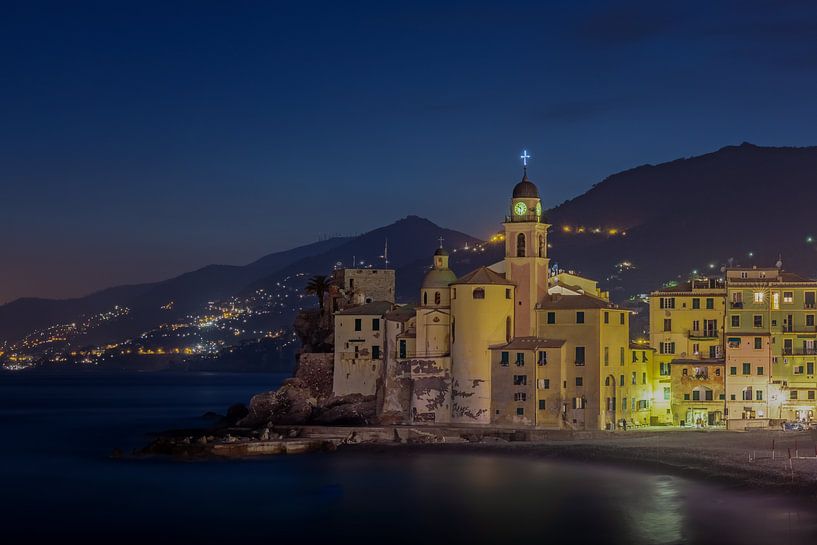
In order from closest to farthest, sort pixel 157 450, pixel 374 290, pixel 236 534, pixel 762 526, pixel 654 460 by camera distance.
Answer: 1. pixel 762 526
2. pixel 236 534
3. pixel 654 460
4. pixel 157 450
5. pixel 374 290

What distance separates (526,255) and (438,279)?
7.12 meters

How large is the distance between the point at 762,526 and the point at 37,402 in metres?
135

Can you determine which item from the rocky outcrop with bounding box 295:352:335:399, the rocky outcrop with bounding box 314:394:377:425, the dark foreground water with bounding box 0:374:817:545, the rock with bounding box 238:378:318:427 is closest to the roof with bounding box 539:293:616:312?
the dark foreground water with bounding box 0:374:817:545

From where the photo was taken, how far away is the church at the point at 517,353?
78.2 m

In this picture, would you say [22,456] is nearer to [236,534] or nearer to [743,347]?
[236,534]

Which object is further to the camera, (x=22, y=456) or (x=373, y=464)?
(x=22, y=456)

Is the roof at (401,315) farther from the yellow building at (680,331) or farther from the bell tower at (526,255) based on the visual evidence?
the yellow building at (680,331)

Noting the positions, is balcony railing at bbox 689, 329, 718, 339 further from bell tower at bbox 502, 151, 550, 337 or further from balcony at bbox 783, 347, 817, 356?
bell tower at bbox 502, 151, 550, 337

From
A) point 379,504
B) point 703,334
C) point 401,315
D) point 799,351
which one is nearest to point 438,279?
point 401,315

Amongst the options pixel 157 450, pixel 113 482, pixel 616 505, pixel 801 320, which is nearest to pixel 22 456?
pixel 157 450

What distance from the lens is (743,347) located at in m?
82.1

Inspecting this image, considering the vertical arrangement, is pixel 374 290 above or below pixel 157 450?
above

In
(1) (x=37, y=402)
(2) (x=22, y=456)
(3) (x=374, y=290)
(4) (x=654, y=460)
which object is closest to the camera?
(4) (x=654, y=460)

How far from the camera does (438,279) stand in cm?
8569
